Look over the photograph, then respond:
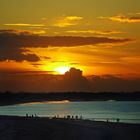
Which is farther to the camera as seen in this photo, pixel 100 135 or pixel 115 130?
pixel 115 130

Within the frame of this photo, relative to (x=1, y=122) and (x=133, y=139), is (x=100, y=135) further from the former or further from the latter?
(x=1, y=122)

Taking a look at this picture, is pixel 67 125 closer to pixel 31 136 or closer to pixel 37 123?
pixel 37 123

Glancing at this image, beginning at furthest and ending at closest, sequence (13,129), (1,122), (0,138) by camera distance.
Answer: (1,122), (13,129), (0,138)

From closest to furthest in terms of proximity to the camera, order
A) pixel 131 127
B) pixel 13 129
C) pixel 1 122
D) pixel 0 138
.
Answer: pixel 0 138, pixel 13 129, pixel 1 122, pixel 131 127

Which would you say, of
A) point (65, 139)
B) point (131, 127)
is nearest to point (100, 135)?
point (65, 139)

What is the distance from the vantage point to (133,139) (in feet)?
163

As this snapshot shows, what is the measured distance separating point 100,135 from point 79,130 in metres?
3.39

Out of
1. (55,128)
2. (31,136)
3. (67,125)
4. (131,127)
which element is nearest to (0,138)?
(31,136)

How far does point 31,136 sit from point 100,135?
5.37 meters

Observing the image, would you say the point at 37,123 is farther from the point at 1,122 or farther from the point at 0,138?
the point at 0,138

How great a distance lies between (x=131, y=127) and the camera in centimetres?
5803

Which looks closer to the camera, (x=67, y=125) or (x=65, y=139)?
(x=65, y=139)

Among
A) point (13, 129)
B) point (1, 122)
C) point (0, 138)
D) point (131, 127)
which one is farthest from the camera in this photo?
point (131, 127)

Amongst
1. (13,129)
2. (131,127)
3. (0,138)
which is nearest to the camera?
(0,138)
